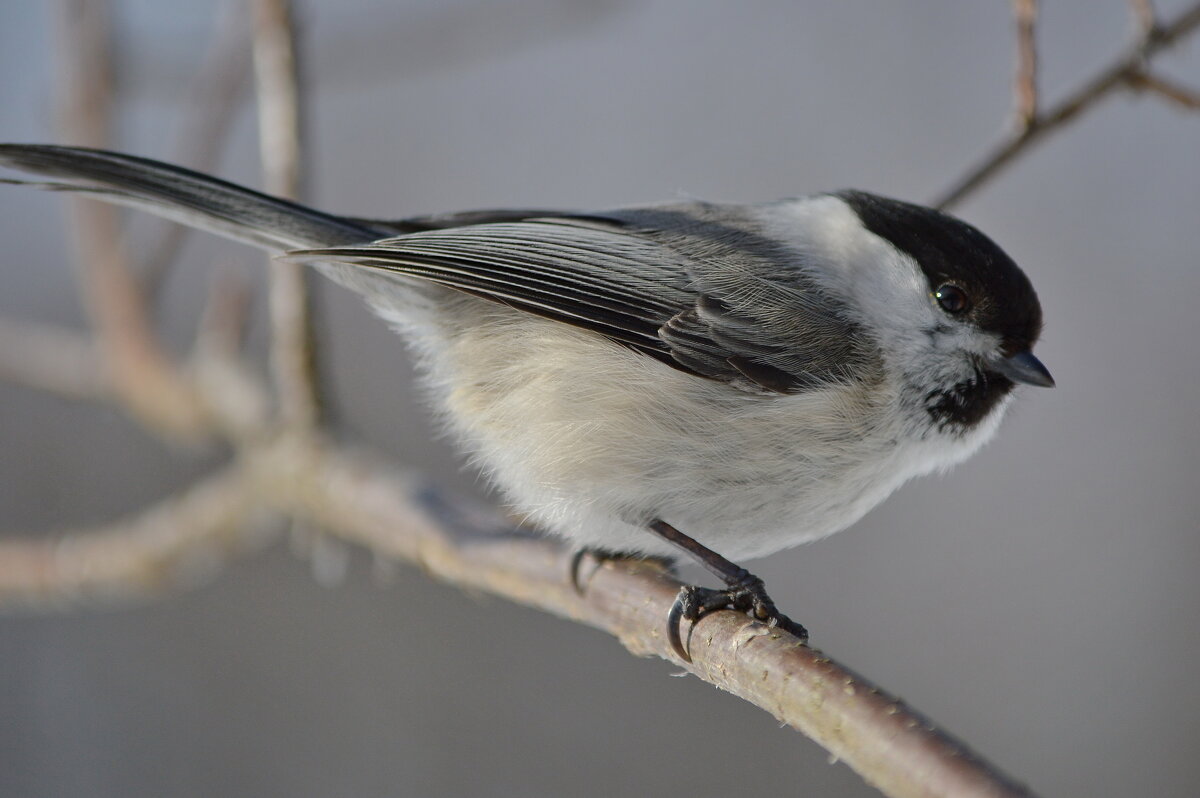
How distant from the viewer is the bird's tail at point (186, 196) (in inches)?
54.9

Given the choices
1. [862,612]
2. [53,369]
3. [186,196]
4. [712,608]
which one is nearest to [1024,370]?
[712,608]

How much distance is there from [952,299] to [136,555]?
1.62 m

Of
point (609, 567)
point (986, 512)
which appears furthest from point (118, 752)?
point (986, 512)

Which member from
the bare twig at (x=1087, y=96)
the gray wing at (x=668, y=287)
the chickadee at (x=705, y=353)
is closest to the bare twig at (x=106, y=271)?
the chickadee at (x=705, y=353)

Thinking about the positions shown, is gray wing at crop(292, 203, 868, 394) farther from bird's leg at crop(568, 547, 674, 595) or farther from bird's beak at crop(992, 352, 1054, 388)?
bird's leg at crop(568, 547, 674, 595)

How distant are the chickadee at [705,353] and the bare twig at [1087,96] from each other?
0.10 metres

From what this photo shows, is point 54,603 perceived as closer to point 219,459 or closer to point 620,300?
point 620,300

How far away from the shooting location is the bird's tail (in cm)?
139

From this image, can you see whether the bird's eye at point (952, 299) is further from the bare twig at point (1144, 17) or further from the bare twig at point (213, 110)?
the bare twig at point (213, 110)

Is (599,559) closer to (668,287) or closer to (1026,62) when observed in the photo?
(668,287)

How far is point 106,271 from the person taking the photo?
2.29 metres

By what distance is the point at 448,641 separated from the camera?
3.93 m

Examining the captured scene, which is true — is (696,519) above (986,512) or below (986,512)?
above

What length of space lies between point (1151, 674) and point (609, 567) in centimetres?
303
